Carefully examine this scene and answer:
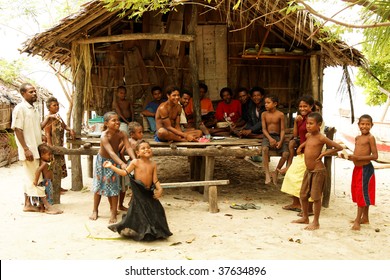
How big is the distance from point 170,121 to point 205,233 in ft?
7.71

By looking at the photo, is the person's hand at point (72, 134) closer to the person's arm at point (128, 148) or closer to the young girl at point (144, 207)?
the person's arm at point (128, 148)

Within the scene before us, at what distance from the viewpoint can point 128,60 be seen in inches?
366

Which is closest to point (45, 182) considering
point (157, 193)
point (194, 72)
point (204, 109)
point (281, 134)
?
point (157, 193)

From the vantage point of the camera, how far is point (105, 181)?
6.03 meters

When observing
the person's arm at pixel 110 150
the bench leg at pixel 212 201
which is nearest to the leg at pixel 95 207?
the person's arm at pixel 110 150

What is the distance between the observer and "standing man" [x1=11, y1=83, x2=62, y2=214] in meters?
6.22

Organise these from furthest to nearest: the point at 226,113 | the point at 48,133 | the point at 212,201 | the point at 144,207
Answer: the point at 226,113
the point at 48,133
the point at 212,201
the point at 144,207

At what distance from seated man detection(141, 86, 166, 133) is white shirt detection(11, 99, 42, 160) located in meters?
2.61

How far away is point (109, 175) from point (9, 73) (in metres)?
9.18

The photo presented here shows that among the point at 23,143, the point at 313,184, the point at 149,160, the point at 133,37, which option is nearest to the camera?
the point at 149,160

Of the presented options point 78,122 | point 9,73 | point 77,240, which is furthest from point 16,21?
point 77,240

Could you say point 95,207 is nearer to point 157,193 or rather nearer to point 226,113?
point 157,193

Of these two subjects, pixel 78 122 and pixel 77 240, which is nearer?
pixel 77 240

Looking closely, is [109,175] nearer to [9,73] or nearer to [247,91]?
[247,91]
